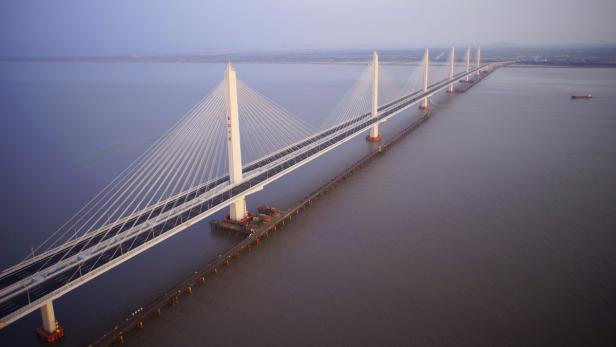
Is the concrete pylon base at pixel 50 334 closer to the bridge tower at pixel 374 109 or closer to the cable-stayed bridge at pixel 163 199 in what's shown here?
the cable-stayed bridge at pixel 163 199

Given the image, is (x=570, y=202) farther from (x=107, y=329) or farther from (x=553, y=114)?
(x=553, y=114)

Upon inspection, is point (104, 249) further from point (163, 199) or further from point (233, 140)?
point (163, 199)

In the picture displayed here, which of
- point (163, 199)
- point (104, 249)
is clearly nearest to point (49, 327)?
point (104, 249)

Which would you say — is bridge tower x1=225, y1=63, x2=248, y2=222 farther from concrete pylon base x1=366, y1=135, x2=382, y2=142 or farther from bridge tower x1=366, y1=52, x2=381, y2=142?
concrete pylon base x1=366, y1=135, x2=382, y2=142

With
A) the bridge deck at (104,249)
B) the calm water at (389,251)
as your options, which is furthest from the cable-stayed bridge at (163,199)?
the calm water at (389,251)

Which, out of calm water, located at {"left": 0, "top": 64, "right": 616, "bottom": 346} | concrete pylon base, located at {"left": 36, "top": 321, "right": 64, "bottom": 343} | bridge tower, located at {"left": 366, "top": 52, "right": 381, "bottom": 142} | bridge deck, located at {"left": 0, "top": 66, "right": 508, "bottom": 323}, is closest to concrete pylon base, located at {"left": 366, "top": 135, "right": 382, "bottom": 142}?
bridge tower, located at {"left": 366, "top": 52, "right": 381, "bottom": 142}

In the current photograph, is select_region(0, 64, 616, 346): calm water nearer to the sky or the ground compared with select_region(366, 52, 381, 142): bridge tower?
nearer to the ground

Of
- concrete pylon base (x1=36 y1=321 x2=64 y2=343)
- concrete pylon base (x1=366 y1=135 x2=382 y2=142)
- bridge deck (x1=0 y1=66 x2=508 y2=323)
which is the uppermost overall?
bridge deck (x1=0 y1=66 x2=508 y2=323)
